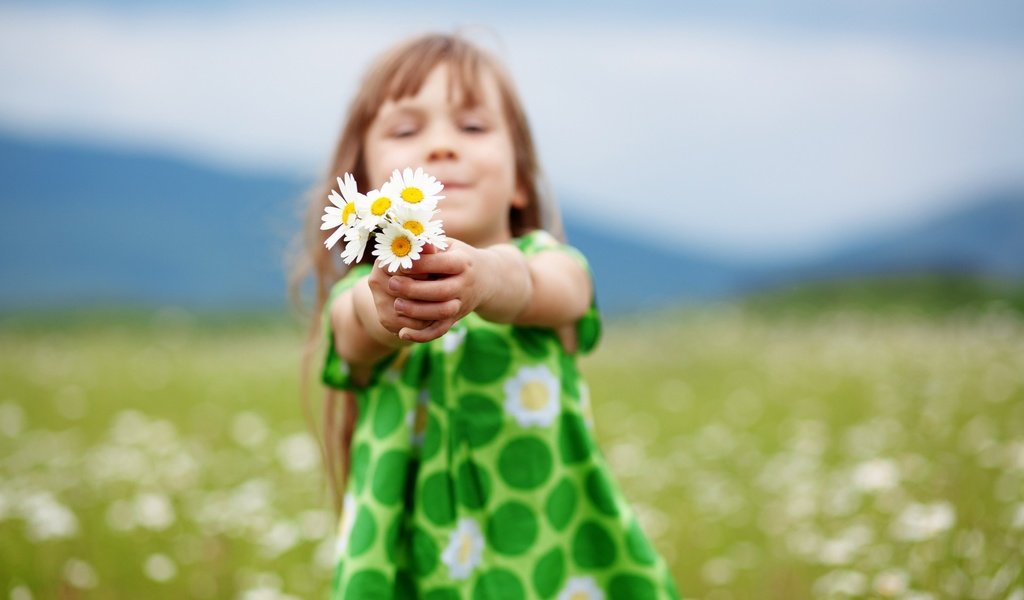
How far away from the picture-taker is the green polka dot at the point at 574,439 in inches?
84.1

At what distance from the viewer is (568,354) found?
224cm

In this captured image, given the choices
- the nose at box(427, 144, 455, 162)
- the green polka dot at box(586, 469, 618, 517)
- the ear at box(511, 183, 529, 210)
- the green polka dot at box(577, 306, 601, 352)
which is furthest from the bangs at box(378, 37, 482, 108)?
the green polka dot at box(586, 469, 618, 517)

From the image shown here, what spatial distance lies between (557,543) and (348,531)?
446 millimetres

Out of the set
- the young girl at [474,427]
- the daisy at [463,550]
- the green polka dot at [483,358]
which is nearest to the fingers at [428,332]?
the young girl at [474,427]

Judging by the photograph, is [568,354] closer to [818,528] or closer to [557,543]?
[557,543]

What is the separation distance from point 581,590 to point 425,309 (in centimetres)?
94

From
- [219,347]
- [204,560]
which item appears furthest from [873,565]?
[219,347]

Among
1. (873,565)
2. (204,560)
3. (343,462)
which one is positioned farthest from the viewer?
(204,560)

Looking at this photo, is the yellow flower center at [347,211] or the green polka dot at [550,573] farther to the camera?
the green polka dot at [550,573]

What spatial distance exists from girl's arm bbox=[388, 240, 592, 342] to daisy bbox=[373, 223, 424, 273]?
7 centimetres

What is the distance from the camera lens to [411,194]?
Answer: 1354mm

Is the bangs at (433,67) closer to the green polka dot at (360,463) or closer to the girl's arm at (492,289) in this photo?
the girl's arm at (492,289)

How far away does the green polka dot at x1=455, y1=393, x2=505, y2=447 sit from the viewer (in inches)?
80.7

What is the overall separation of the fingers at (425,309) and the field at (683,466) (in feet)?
5.32
